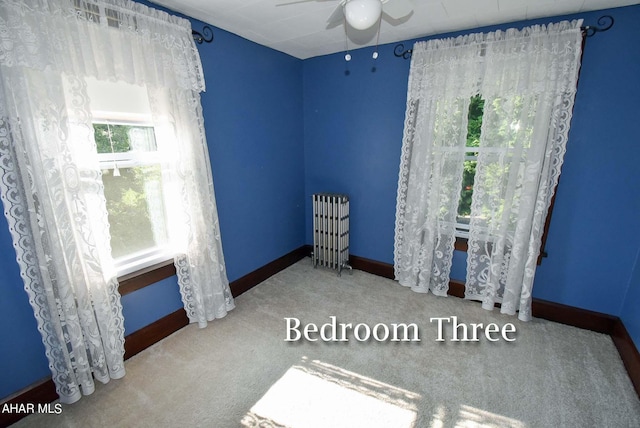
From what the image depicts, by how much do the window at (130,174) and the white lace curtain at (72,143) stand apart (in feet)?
0.40

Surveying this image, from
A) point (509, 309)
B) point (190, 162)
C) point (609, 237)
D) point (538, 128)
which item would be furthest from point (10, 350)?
point (609, 237)

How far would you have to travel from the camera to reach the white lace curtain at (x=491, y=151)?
2.02 m

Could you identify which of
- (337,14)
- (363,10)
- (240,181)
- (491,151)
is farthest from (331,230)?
(363,10)

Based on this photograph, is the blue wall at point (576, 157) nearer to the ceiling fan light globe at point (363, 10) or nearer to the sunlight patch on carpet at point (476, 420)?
the sunlight patch on carpet at point (476, 420)

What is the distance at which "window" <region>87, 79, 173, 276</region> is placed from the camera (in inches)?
69.0

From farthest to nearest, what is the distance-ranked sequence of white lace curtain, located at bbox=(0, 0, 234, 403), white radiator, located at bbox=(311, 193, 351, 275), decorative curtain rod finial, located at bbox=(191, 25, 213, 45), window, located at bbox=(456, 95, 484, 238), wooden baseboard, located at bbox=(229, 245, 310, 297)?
white radiator, located at bbox=(311, 193, 351, 275) < wooden baseboard, located at bbox=(229, 245, 310, 297) < window, located at bbox=(456, 95, 484, 238) < decorative curtain rod finial, located at bbox=(191, 25, 213, 45) < white lace curtain, located at bbox=(0, 0, 234, 403)

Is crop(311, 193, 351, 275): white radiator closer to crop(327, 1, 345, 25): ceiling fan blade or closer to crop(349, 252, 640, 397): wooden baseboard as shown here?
crop(349, 252, 640, 397): wooden baseboard

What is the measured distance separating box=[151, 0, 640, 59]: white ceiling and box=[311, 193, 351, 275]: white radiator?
150 centimetres

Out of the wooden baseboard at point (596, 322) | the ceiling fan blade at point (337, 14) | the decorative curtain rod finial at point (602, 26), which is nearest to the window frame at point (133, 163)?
the ceiling fan blade at point (337, 14)

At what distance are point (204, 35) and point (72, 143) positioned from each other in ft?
4.13

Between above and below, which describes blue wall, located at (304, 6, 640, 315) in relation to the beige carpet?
above

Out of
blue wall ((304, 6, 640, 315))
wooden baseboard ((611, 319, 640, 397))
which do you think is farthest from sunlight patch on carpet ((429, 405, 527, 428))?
blue wall ((304, 6, 640, 315))

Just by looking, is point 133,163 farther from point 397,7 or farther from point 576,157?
point 576,157

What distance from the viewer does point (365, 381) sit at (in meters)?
1.78
